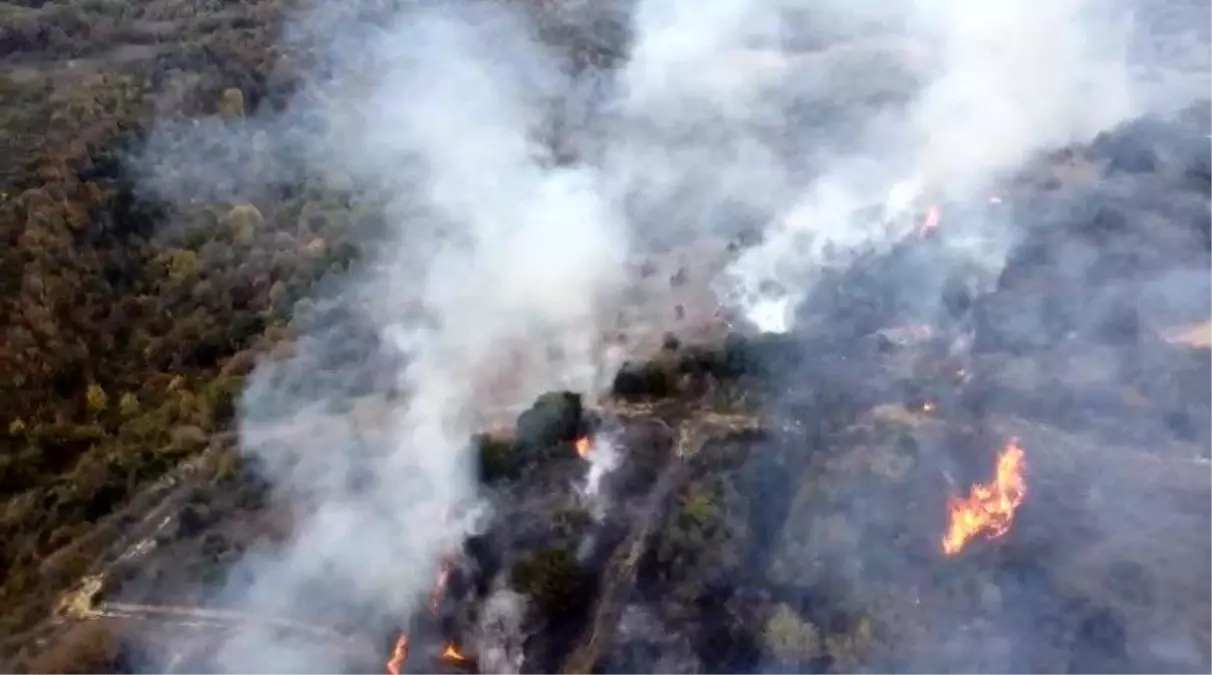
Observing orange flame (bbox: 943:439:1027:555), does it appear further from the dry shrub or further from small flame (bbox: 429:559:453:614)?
the dry shrub

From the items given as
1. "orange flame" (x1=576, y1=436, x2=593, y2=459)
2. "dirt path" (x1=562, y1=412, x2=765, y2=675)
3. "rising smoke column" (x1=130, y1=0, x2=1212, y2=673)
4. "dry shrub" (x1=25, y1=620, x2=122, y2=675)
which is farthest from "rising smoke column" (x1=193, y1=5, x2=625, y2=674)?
"dirt path" (x1=562, y1=412, x2=765, y2=675)

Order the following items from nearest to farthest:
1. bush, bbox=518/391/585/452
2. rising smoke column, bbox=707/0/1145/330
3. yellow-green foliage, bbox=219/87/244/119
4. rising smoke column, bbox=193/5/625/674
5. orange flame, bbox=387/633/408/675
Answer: orange flame, bbox=387/633/408/675 → rising smoke column, bbox=193/5/625/674 → bush, bbox=518/391/585/452 → rising smoke column, bbox=707/0/1145/330 → yellow-green foliage, bbox=219/87/244/119

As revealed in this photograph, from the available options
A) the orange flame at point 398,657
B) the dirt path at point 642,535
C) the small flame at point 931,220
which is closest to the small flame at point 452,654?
the orange flame at point 398,657

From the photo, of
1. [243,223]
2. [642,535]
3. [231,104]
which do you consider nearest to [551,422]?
[642,535]

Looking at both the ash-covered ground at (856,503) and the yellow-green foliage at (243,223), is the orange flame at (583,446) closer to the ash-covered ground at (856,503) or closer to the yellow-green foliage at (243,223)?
the ash-covered ground at (856,503)

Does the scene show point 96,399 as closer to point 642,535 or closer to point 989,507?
point 642,535

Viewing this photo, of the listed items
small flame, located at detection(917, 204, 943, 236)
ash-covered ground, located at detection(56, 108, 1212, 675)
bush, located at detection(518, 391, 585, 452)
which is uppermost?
bush, located at detection(518, 391, 585, 452)
